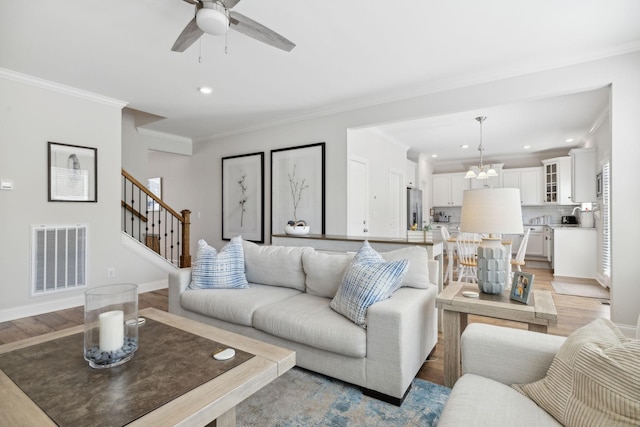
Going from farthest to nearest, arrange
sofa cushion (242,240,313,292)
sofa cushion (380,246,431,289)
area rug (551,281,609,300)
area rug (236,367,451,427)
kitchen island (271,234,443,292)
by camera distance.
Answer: area rug (551,281,609,300)
kitchen island (271,234,443,292)
sofa cushion (242,240,313,292)
sofa cushion (380,246,431,289)
area rug (236,367,451,427)

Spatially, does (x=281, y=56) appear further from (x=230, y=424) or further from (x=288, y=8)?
(x=230, y=424)

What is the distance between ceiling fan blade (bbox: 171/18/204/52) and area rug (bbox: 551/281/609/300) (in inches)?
212

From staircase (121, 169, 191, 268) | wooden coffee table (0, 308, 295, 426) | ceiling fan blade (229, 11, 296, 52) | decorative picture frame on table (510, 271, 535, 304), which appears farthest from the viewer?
staircase (121, 169, 191, 268)

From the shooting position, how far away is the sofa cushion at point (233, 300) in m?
2.47

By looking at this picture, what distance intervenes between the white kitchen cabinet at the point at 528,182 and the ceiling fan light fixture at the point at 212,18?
25.1ft

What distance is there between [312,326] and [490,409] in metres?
1.16

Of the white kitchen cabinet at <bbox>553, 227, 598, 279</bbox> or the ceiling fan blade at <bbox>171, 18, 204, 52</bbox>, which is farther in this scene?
the white kitchen cabinet at <bbox>553, 227, 598, 279</bbox>

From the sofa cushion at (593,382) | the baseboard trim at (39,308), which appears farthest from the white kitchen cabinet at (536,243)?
the baseboard trim at (39,308)

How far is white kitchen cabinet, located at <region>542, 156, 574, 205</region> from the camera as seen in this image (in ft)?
22.8

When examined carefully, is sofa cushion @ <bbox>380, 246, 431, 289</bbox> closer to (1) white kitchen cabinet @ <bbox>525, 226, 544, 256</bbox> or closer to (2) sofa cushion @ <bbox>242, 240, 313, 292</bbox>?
(2) sofa cushion @ <bbox>242, 240, 313, 292</bbox>

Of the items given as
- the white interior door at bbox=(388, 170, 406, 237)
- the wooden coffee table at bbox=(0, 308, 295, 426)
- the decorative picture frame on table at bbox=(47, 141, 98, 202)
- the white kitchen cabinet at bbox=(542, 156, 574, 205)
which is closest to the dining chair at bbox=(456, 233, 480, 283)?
the white interior door at bbox=(388, 170, 406, 237)

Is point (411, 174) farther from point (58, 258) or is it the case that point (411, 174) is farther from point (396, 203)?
point (58, 258)

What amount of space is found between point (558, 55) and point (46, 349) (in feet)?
14.5

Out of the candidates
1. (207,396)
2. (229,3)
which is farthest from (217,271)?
(229,3)
